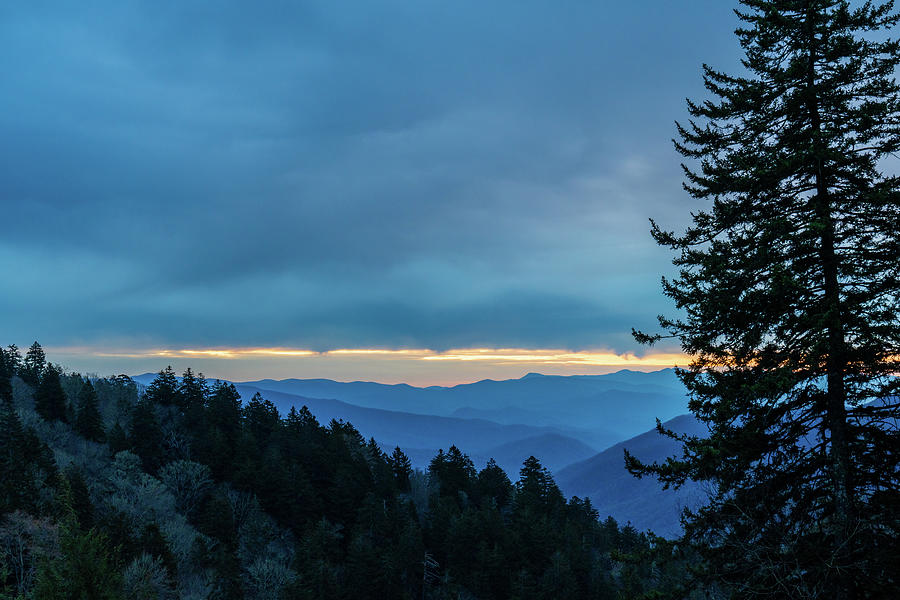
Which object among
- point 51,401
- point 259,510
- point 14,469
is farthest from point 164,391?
point 14,469

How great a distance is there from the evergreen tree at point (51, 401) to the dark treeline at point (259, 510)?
6.8 inches

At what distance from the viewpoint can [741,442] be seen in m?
10.8

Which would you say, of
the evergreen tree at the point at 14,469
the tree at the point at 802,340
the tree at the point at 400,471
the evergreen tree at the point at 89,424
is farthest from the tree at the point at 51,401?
the tree at the point at 802,340

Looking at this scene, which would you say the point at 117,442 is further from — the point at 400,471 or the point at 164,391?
the point at 400,471

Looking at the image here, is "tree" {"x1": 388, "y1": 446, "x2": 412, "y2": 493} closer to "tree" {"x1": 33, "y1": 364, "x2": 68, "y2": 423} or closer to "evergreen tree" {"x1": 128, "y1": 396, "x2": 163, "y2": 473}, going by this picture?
"evergreen tree" {"x1": 128, "y1": 396, "x2": 163, "y2": 473}

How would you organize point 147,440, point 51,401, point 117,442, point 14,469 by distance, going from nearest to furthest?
point 14,469, point 117,442, point 147,440, point 51,401

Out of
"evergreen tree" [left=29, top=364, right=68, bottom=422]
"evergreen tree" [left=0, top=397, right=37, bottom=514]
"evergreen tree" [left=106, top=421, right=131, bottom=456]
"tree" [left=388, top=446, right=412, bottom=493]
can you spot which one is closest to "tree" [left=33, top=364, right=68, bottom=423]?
"evergreen tree" [left=29, top=364, right=68, bottom=422]

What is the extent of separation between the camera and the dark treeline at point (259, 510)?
3612 centimetres

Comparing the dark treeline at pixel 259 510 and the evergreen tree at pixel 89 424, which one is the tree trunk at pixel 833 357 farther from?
the evergreen tree at pixel 89 424

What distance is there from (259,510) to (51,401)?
31264 millimetres

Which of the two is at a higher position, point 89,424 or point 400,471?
point 89,424

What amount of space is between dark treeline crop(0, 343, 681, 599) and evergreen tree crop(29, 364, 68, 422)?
172mm

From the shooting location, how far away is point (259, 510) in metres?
59.0

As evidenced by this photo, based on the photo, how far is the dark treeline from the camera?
36125mm
